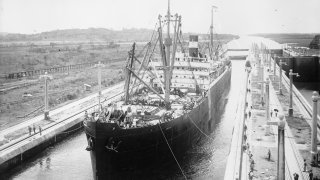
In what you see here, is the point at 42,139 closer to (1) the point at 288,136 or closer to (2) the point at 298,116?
(1) the point at 288,136

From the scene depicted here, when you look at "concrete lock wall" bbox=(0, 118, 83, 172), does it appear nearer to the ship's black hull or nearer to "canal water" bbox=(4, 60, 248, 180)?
"canal water" bbox=(4, 60, 248, 180)

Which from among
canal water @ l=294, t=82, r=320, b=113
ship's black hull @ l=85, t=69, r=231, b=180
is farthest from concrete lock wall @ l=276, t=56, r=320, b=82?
ship's black hull @ l=85, t=69, r=231, b=180

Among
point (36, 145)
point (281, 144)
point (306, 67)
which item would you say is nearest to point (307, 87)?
point (306, 67)

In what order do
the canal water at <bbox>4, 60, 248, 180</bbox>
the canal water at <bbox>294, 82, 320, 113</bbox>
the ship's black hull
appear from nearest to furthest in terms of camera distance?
the ship's black hull, the canal water at <bbox>4, 60, 248, 180</bbox>, the canal water at <bbox>294, 82, 320, 113</bbox>

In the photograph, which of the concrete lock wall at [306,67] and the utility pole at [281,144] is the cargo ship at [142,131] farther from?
the concrete lock wall at [306,67]

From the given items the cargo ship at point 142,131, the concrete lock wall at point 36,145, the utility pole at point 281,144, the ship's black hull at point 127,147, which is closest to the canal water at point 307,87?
the cargo ship at point 142,131

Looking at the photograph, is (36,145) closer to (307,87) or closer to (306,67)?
(307,87)

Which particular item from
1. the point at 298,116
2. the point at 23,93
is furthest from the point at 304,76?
the point at 23,93

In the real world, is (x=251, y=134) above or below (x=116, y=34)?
below
